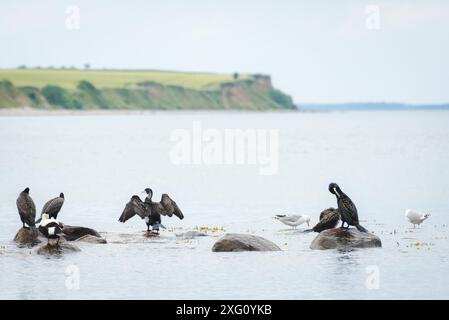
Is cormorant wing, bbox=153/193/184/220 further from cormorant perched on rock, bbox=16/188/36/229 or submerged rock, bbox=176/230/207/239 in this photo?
cormorant perched on rock, bbox=16/188/36/229

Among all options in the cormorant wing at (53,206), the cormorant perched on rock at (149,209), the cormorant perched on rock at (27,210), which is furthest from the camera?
the cormorant perched on rock at (149,209)

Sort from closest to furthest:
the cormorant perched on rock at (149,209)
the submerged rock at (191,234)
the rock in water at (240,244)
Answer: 1. the rock in water at (240,244)
2. the cormorant perched on rock at (149,209)
3. the submerged rock at (191,234)

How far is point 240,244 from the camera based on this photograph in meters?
30.0

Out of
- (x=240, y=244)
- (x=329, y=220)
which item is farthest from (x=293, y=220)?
(x=240, y=244)

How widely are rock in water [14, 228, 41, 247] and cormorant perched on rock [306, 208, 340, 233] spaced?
29.4 ft

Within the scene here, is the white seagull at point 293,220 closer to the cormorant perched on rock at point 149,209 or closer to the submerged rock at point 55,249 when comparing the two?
the cormorant perched on rock at point 149,209

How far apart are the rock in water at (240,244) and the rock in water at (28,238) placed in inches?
207

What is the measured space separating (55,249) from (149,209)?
16.2 ft

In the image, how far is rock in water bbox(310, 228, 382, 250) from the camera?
3012cm

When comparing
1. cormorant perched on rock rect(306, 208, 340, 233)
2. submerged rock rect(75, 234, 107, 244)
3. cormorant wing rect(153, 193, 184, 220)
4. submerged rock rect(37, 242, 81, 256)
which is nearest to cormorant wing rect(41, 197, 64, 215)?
submerged rock rect(75, 234, 107, 244)

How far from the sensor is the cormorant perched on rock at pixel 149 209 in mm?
33031

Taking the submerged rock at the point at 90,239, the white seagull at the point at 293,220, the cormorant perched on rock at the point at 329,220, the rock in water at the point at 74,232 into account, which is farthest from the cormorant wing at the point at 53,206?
the cormorant perched on rock at the point at 329,220

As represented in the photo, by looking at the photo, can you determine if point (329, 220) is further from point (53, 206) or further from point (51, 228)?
point (51, 228)
